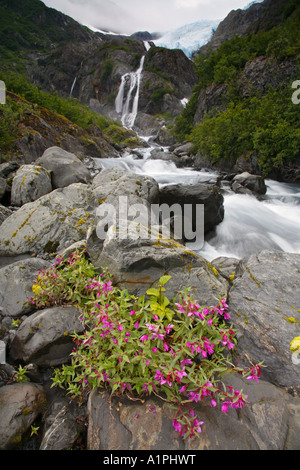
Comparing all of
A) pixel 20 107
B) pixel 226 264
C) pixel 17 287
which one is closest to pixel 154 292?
pixel 17 287

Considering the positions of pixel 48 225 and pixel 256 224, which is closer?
pixel 48 225

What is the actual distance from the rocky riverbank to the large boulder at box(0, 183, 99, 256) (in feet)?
0.09

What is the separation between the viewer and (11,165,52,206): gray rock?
7.61 metres

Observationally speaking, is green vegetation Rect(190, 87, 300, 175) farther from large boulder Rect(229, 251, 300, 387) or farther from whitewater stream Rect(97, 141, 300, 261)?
large boulder Rect(229, 251, 300, 387)

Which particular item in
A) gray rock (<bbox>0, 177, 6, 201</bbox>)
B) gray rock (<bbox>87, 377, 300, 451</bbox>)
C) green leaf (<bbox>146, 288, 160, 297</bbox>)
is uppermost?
gray rock (<bbox>0, 177, 6, 201</bbox>)

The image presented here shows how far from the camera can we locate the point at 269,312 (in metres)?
3.27

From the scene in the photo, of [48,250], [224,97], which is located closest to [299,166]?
[224,97]

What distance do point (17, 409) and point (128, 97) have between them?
265 ft

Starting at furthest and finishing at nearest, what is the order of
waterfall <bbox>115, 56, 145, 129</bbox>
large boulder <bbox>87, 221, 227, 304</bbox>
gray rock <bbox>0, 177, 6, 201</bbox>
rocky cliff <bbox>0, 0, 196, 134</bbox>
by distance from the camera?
1. rocky cliff <bbox>0, 0, 196, 134</bbox>
2. waterfall <bbox>115, 56, 145, 129</bbox>
3. gray rock <bbox>0, 177, 6, 201</bbox>
4. large boulder <bbox>87, 221, 227, 304</bbox>

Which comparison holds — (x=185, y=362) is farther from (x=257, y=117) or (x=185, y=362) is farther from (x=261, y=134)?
(x=257, y=117)

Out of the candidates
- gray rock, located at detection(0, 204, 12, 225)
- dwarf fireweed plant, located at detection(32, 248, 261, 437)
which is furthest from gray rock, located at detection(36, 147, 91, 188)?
dwarf fireweed plant, located at detection(32, 248, 261, 437)

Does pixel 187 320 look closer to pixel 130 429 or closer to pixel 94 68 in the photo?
pixel 130 429

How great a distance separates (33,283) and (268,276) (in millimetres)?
4191

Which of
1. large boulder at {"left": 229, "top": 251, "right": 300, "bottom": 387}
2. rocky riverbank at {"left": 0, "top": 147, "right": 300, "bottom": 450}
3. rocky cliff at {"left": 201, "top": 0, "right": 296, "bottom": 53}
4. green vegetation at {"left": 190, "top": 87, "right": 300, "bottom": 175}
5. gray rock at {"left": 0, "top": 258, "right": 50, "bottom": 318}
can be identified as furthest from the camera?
rocky cliff at {"left": 201, "top": 0, "right": 296, "bottom": 53}
